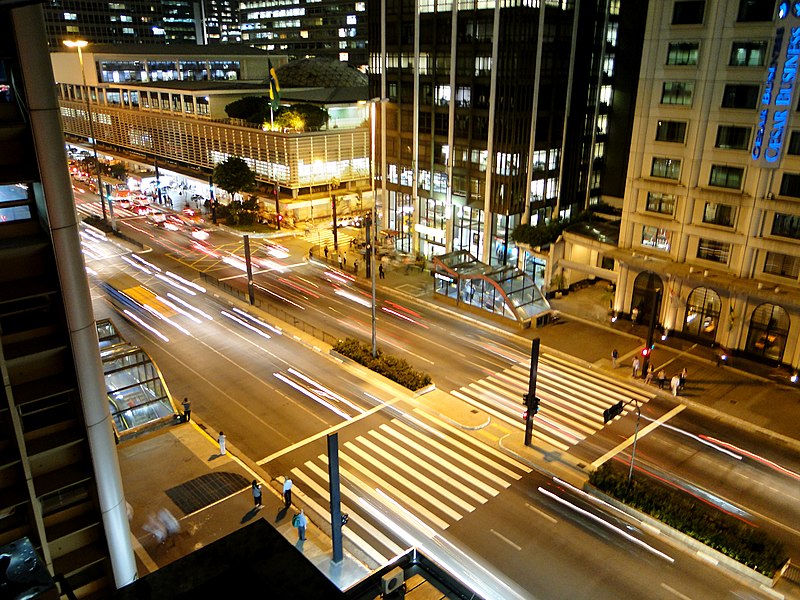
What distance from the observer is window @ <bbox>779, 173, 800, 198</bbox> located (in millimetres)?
38844

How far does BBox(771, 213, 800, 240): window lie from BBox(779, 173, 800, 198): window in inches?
54.8

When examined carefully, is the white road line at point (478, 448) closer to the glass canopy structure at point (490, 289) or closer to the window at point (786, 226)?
the glass canopy structure at point (490, 289)

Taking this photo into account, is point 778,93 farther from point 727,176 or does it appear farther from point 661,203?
point 661,203

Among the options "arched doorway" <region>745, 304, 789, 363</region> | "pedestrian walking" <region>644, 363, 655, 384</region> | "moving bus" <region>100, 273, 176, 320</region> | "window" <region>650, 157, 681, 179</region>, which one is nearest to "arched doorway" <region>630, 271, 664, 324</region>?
"arched doorway" <region>745, 304, 789, 363</region>

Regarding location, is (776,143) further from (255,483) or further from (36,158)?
(36,158)

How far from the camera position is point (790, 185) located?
39.1 m

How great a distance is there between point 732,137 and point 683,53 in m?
6.84

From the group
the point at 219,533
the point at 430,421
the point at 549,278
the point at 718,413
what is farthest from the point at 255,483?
the point at 549,278

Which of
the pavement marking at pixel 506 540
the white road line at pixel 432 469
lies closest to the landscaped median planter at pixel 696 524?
the pavement marking at pixel 506 540

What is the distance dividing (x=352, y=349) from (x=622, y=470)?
62.2 feet

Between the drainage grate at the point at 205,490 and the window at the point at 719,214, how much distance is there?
35380mm

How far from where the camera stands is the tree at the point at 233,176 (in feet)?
254

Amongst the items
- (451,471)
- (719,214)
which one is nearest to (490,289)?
(719,214)

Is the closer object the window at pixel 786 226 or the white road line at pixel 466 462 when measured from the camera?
the white road line at pixel 466 462
